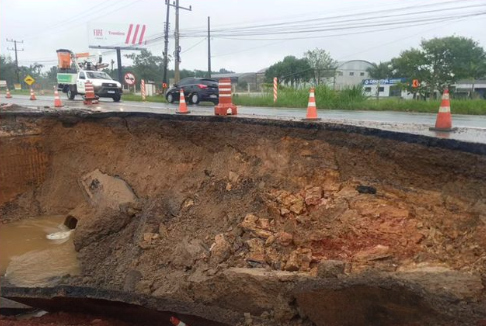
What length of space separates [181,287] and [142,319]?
1.94 feet

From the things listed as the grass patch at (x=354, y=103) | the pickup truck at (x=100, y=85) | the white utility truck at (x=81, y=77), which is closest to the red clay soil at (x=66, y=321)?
the grass patch at (x=354, y=103)

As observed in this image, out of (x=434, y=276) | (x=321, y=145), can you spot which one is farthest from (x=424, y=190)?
(x=321, y=145)

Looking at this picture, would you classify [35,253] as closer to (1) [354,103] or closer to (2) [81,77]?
(1) [354,103]

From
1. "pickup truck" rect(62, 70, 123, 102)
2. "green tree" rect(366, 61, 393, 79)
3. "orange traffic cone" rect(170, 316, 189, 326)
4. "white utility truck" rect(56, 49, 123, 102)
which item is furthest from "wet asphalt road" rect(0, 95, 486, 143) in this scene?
"green tree" rect(366, 61, 393, 79)

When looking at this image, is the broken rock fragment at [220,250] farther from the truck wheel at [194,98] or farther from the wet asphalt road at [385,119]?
the truck wheel at [194,98]

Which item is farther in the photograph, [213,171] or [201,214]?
[213,171]

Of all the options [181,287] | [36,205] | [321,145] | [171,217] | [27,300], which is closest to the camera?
[181,287]

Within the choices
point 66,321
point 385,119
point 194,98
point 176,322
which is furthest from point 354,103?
point 66,321

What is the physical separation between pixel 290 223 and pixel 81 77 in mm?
18980

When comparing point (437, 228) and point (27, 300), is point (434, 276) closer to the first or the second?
point (437, 228)

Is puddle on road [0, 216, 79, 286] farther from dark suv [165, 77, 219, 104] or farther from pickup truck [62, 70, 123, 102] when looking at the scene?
pickup truck [62, 70, 123, 102]

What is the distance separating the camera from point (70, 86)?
70.8ft

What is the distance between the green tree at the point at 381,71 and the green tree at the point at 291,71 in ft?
45.5

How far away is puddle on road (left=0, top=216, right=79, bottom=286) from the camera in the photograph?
5.49 m
